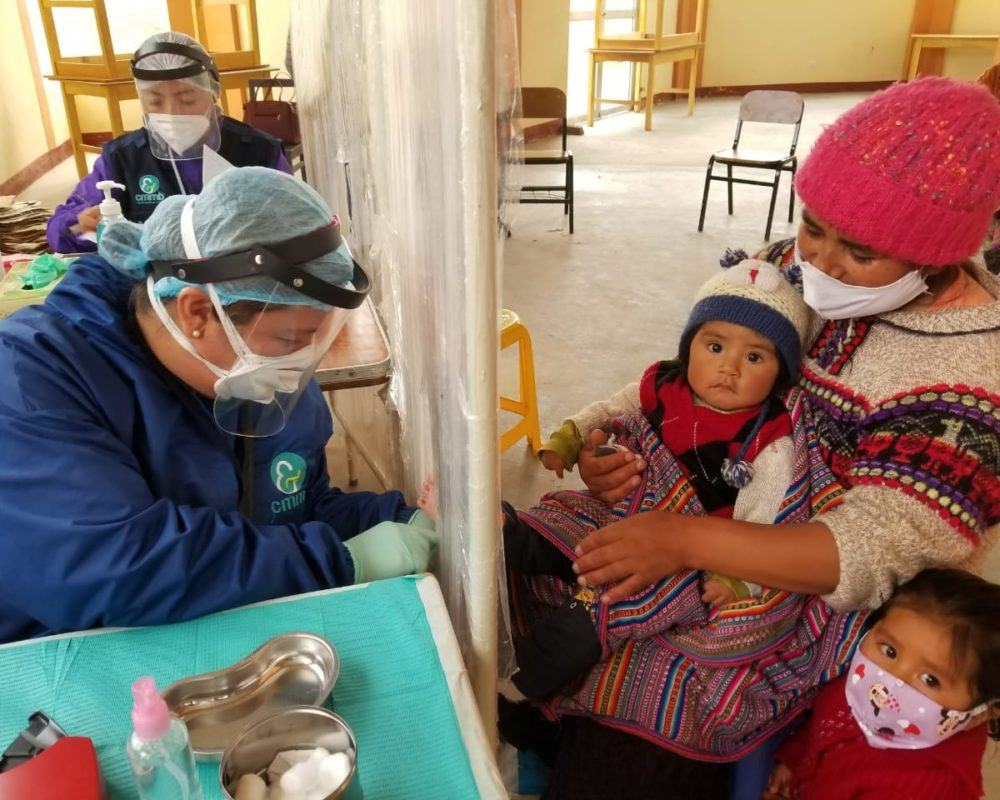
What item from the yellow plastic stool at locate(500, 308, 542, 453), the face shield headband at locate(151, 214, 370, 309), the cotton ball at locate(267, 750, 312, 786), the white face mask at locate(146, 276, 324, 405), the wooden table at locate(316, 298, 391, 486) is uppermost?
the face shield headband at locate(151, 214, 370, 309)

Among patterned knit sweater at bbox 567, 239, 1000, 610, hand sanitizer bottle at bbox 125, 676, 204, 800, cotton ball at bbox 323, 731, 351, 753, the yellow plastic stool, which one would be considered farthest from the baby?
the yellow plastic stool

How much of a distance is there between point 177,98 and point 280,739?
2.60 meters

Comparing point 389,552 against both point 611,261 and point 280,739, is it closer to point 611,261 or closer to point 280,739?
point 280,739

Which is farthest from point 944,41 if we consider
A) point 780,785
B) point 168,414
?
point 168,414

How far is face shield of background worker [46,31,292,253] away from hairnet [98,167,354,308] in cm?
181

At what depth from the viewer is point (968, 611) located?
3.79ft

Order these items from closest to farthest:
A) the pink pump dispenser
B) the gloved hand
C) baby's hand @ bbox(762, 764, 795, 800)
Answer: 1. the pink pump dispenser
2. the gloved hand
3. baby's hand @ bbox(762, 764, 795, 800)

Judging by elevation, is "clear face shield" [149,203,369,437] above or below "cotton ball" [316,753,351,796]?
above

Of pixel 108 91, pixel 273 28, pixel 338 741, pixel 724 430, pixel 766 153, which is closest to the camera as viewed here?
pixel 338 741

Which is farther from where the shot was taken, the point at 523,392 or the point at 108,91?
the point at 108,91

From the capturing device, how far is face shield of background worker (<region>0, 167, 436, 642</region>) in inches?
38.1

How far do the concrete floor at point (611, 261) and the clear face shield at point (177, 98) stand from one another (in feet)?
3.84

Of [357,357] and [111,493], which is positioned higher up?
[111,493]

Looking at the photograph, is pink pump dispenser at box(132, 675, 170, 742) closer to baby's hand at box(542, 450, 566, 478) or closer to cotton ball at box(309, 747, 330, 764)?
cotton ball at box(309, 747, 330, 764)
